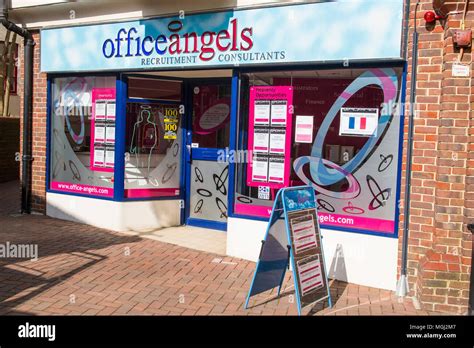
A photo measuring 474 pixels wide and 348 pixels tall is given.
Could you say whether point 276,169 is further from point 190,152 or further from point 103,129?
point 103,129

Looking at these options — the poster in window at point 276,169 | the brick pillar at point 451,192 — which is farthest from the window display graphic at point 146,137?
the brick pillar at point 451,192

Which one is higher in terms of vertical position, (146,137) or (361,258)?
(146,137)

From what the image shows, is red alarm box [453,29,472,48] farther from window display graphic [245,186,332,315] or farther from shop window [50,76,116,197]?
shop window [50,76,116,197]

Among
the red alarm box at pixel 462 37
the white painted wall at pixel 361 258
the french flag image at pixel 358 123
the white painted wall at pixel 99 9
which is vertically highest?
the white painted wall at pixel 99 9

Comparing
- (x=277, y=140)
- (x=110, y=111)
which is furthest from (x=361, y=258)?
(x=110, y=111)

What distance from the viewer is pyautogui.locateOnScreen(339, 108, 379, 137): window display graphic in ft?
20.5

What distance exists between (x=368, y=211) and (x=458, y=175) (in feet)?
4.13

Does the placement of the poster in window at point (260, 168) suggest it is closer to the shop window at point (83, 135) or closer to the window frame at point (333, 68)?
the window frame at point (333, 68)

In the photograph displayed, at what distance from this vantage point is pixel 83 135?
9.04 metres

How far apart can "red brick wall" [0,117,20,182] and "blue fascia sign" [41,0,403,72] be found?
562 cm

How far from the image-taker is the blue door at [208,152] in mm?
8586

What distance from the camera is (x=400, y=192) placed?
5941 millimetres

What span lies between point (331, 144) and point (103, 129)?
393cm

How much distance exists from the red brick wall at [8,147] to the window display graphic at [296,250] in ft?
34.7
